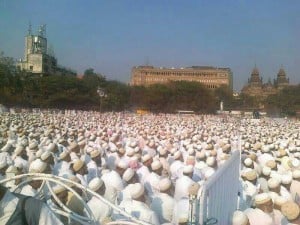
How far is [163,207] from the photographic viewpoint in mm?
4496

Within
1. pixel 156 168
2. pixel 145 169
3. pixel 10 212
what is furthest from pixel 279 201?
pixel 10 212

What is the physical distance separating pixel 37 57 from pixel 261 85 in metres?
63.7

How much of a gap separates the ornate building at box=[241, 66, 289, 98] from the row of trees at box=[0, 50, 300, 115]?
64.3 feet

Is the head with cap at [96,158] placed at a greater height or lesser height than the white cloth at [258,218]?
greater

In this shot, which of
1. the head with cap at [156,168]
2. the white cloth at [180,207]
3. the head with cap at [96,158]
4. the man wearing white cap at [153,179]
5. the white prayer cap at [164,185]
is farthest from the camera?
the head with cap at [96,158]

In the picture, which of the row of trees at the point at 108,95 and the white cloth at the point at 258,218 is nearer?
the white cloth at the point at 258,218

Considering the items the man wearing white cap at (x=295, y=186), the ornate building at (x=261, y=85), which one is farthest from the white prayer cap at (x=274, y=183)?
the ornate building at (x=261, y=85)

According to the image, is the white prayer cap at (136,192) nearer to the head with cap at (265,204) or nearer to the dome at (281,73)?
the head with cap at (265,204)

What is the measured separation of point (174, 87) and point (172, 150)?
4645 cm

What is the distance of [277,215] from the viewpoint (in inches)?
168

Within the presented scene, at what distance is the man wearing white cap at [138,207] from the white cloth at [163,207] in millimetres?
214

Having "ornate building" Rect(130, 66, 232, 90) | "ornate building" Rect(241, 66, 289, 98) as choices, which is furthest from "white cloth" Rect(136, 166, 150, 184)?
"ornate building" Rect(241, 66, 289, 98)

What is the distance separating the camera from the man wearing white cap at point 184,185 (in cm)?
506

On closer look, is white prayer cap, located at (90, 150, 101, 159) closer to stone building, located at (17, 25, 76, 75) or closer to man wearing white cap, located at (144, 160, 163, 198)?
man wearing white cap, located at (144, 160, 163, 198)
